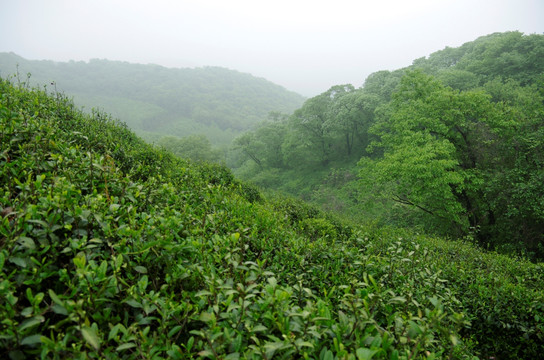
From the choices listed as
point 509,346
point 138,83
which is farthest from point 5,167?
point 138,83

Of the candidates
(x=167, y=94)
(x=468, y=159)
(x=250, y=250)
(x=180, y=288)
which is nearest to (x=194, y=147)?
(x=468, y=159)

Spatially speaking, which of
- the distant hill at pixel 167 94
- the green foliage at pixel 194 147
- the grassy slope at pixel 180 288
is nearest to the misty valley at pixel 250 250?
the grassy slope at pixel 180 288

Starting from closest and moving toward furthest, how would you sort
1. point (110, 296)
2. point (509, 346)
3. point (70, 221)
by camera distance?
point (110, 296) → point (70, 221) → point (509, 346)

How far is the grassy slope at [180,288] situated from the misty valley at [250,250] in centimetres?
2

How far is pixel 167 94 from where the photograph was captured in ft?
398

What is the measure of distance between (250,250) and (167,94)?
13379 centimetres

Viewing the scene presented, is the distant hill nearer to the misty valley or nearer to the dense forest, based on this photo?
the dense forest

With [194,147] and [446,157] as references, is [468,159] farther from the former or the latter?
[194,147]

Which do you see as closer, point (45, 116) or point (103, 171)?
point (103, 171)

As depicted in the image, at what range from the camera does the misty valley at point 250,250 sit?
5.13ft

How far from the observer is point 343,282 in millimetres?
2873

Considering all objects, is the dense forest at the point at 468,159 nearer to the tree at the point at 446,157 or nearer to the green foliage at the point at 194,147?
the tree at the point at 446,157

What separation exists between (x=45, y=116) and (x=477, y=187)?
15137 mm

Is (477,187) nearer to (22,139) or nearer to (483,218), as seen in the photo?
(483,218)
